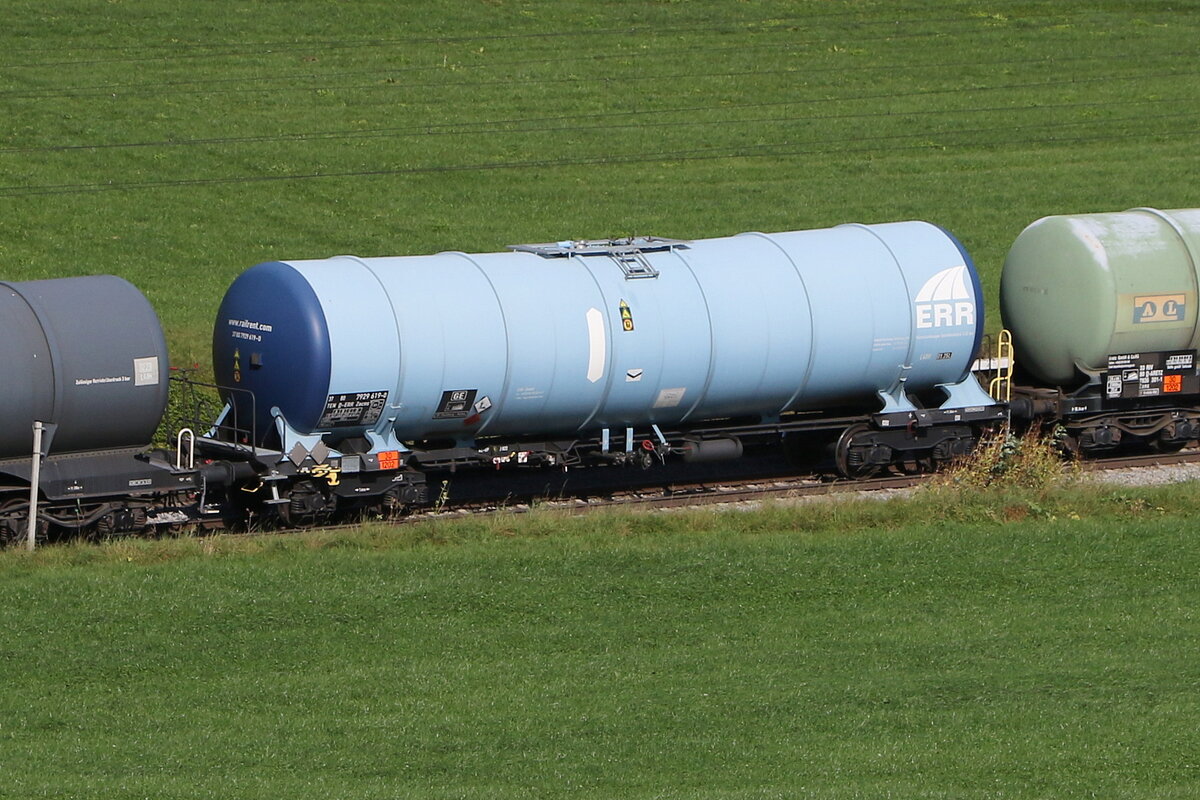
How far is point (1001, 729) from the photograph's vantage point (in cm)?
1327

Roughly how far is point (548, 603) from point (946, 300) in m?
9.54

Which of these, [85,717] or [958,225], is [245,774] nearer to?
[85,717]

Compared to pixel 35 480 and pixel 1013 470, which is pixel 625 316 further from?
pixel 35 480

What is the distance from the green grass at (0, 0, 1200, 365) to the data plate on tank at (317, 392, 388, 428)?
10298mm

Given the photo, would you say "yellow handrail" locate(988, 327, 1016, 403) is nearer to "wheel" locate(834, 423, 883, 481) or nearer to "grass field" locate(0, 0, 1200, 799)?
"wheel" locate(834, 423, 883, 481)

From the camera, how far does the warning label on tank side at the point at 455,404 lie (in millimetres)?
21375

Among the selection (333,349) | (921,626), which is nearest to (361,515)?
(333,349)

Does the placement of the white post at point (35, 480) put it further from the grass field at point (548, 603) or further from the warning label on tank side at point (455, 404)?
the warning label on tank side at point (455, 404)

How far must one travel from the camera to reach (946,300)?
24078 mm

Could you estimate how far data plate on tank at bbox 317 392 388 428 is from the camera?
68.0 feet

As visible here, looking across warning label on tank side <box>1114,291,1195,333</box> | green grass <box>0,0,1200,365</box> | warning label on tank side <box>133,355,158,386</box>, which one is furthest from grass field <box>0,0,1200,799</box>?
warning label on tank side <box>1114,291,1195,333</box>

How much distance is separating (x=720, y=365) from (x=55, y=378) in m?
8.43

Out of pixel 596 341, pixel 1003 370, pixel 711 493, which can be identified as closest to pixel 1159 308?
pixel 1003 370

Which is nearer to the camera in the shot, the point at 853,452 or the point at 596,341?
the point at 596,341
